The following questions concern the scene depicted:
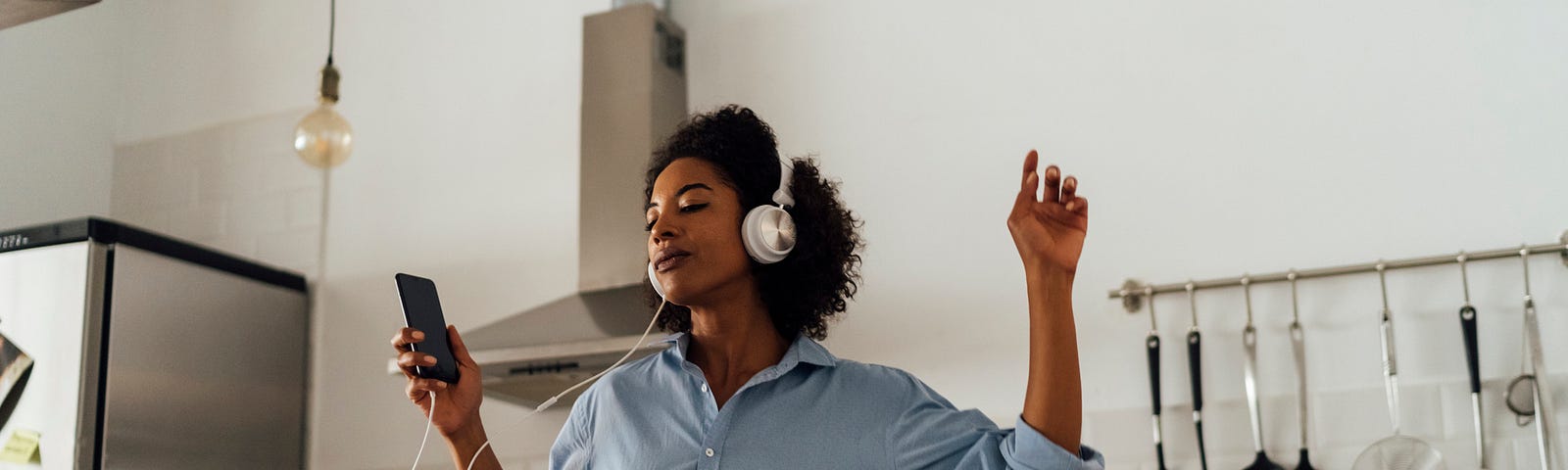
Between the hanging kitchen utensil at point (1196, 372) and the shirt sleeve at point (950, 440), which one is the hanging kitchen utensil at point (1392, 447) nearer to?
the hanging kitchen utensil at point (1196, 372)

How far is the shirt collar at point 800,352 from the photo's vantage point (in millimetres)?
1536

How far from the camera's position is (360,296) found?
3.12m

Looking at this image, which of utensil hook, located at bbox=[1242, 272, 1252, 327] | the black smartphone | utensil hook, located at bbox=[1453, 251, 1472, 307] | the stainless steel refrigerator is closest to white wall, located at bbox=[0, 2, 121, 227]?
the stainless steel refrigerator

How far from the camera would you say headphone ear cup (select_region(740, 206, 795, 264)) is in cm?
155

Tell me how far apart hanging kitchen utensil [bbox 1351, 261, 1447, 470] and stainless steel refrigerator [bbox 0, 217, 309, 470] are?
2.17 meters

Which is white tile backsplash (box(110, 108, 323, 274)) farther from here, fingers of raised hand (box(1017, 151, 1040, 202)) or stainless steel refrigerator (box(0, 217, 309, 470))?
fingers of raised hand (box(1017, 151, 1040, 202))

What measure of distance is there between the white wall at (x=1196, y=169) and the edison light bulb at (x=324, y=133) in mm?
781

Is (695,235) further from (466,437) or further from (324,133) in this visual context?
(324,133)

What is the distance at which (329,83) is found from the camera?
243cm

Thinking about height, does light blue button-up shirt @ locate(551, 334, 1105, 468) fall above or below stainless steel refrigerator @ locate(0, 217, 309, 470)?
below

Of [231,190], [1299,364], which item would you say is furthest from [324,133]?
[1299,364]

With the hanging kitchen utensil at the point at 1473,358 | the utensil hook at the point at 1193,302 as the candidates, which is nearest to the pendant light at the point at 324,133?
the utensil hook at the point at 1193,302

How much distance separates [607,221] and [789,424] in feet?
4.24

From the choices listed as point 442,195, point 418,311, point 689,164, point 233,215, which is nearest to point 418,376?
point 418,311
